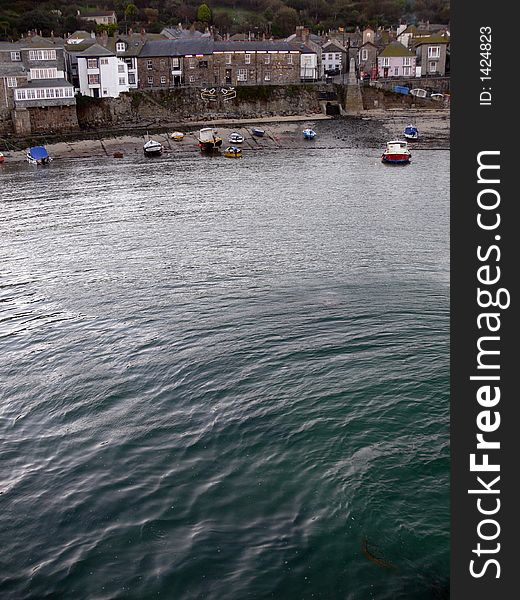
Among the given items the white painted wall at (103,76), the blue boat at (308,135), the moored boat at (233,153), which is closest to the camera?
the moored boat at (233,153)

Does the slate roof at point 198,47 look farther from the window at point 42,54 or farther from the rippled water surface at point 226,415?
the rippled water surface at point 226,415

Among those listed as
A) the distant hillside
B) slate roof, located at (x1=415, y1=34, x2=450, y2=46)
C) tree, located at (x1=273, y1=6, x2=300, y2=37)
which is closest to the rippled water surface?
slate roof, located at (x1=415, y1=34, x2=450, y2=46)

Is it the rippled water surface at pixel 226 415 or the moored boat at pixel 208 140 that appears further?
the moored boat at pixel 208 140

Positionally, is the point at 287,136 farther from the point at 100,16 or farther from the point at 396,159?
the point at 100,16

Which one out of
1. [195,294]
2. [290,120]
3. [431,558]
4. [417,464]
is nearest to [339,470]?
[417,464]

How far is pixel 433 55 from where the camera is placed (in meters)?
144

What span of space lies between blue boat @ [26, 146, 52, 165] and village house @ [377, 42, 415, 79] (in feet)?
257

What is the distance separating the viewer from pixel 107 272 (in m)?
45.9

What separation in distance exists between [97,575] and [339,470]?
7662mm

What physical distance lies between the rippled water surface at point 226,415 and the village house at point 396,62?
10000 centimetres

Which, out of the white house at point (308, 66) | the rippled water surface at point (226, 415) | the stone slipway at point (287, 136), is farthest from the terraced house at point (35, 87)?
the rippled water surface at point (226, 415)

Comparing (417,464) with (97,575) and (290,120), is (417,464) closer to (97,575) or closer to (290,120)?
(97,575)

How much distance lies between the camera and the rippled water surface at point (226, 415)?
18.9 m

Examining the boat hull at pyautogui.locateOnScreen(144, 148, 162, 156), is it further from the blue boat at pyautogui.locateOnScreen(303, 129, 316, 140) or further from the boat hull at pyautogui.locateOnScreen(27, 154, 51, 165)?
the blue boat at pyautogui.locateOnScreen(303, 129, 316, 140)
